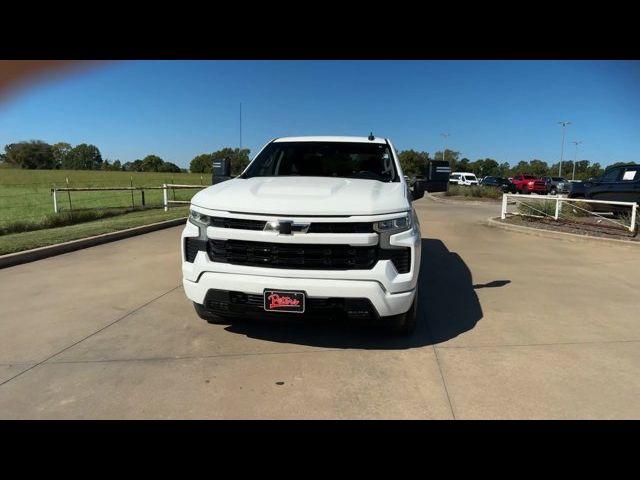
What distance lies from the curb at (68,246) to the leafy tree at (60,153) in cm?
11785

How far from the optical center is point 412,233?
11.7 feet

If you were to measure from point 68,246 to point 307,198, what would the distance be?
6193mm

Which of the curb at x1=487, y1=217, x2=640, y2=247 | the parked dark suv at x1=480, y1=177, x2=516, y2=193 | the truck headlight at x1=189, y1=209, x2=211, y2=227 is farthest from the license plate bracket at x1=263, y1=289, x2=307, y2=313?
the parked dark suv at x1=480, y1=177, x2=516, y2=193

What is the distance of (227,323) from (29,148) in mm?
114693

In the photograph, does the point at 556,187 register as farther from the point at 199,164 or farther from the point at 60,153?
the point at 60,153

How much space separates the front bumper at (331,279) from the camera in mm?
3369

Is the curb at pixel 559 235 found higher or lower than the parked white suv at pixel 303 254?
lower

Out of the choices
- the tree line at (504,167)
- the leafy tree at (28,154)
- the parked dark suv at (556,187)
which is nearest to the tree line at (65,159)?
the leafy tree at (28,154)

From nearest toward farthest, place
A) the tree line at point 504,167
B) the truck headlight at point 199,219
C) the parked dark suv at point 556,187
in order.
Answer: the truck headlight at point 199,219 < the parked dark suv at point 556,187 < the tree line at point 504,167

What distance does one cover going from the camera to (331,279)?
339cm

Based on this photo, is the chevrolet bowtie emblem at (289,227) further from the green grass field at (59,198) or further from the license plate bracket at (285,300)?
the green grass field at (59,198)

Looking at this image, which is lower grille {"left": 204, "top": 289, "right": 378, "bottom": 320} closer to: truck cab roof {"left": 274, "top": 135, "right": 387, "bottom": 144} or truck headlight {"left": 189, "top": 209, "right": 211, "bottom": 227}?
truck headlight {"left": 189, "top": 209, "right": 211, "bottom": 227}

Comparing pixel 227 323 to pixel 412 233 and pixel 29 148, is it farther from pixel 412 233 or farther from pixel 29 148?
pixel 29 148
